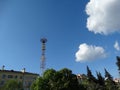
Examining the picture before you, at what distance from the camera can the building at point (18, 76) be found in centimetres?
10606

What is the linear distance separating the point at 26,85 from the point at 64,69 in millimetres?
44061

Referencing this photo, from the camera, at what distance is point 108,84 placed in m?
91.6

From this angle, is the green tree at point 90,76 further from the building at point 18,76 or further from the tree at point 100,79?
the building at point 18,76

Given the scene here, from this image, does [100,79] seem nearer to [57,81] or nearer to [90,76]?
[90,76]

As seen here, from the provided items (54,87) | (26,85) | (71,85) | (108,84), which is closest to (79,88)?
(71,85)

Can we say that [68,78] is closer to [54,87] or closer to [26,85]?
[54,87]

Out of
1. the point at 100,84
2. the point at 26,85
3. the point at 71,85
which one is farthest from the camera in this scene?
the point at 26,85

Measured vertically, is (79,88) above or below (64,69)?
below

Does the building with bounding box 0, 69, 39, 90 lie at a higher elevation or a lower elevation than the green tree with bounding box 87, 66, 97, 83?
higher

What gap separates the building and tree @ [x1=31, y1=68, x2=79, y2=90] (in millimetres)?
35846

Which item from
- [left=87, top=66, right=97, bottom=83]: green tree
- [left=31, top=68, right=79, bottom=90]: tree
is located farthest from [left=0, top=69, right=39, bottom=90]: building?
[left=31, top=68, right=79, bottom=90]: tree

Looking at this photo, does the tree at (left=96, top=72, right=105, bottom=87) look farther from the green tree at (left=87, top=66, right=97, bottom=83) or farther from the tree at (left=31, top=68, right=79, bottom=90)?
the tree at (left=31, top=68, right=79, bottom=90)

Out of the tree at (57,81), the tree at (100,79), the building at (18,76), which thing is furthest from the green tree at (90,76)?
the building at (18,76)

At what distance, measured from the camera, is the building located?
106 meters
